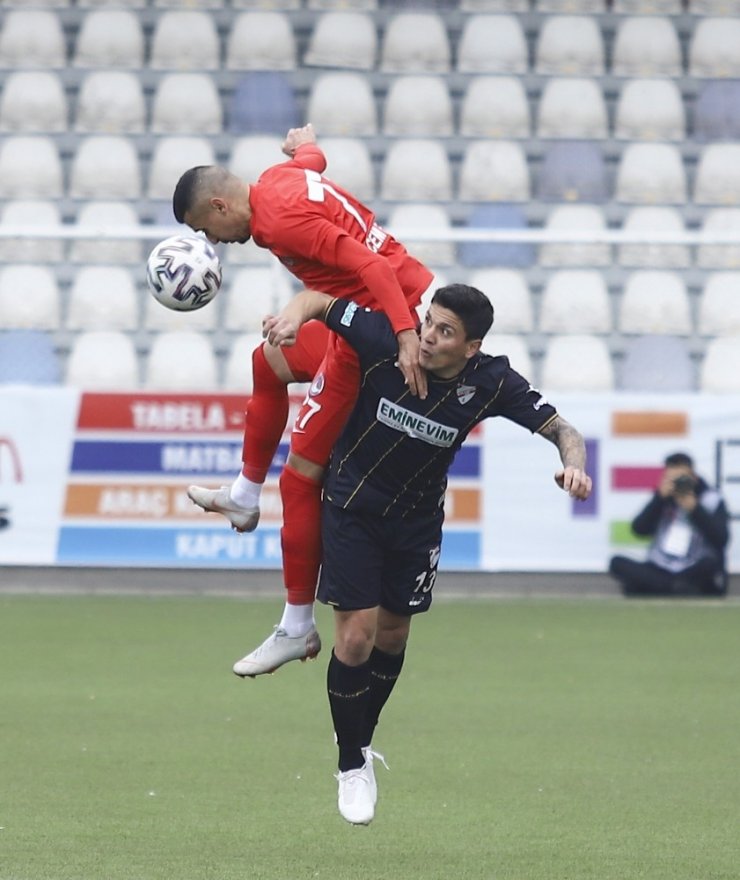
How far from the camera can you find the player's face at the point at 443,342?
5.41 metres

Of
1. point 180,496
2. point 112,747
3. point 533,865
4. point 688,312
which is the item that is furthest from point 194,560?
point 533,865

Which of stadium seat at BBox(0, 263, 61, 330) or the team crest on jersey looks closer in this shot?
the team crest on jersey

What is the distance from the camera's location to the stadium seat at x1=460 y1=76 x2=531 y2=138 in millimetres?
14742

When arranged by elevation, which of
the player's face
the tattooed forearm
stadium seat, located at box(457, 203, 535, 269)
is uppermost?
stadium seat, located at box(457, 203, 535, 269)

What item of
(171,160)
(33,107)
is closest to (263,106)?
(171,160)

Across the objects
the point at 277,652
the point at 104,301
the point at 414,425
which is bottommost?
the point at 277,652

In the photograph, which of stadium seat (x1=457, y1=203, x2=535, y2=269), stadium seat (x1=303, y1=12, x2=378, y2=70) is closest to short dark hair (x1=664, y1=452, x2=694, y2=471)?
stadium seat (x1=457, y1=203, x2=535, y2=269)

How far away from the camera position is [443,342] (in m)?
5.44

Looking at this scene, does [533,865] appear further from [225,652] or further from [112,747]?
[225,652]

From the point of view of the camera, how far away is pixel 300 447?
19.9ft

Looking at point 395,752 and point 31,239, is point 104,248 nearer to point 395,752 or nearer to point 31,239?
point 31,239

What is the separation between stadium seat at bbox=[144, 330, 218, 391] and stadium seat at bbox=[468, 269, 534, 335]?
191 cm

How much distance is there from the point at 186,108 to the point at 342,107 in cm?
127

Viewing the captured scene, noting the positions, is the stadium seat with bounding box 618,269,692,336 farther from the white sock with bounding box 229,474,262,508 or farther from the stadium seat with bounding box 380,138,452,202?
the white sock with bounding box 229,474,262,508
